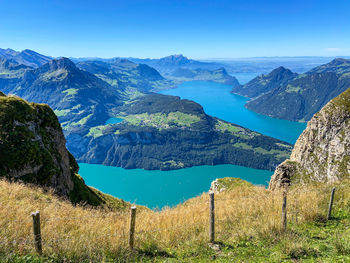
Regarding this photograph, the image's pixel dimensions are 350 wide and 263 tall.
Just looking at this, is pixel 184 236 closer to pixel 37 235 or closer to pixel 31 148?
pixel 37 235

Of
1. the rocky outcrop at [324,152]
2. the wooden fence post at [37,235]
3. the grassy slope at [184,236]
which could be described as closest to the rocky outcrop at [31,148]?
the grassy slope at [184,236]

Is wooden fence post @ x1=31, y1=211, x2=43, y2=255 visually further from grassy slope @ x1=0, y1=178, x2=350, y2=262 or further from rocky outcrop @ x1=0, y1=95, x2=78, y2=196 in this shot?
rocky outcrop @ x1=0, y1=95, x2=78, y2=196

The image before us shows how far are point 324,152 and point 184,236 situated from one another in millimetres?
30410

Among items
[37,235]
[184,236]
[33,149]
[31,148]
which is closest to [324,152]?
[184,236]

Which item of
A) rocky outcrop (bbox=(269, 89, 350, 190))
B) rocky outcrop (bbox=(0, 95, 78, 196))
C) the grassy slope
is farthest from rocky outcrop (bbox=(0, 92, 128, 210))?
rocky outcrop (bbox=(269, 89, 350, 190))

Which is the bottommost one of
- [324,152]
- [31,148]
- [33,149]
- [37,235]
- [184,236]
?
[324,152]

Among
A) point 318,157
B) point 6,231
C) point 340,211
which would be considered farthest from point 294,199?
point 318,157

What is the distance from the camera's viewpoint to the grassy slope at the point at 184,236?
8.28 metres

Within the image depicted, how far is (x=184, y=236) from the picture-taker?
1052 cm

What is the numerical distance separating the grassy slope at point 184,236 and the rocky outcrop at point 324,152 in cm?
1802

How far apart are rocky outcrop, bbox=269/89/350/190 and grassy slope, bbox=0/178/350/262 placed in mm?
18019

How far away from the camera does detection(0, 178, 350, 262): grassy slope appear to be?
27.2 feet

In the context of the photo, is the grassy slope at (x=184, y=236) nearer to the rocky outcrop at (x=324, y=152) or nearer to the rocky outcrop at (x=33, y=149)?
the rocky outcrop at (x=33, y=149)

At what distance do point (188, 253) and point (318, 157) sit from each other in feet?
99.5
